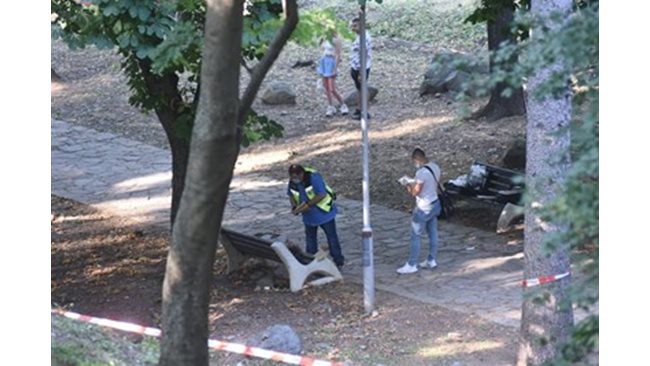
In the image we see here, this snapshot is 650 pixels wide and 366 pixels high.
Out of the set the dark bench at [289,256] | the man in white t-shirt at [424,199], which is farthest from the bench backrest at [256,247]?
the man in white t-shirt at [424,199]

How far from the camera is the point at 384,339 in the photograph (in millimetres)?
10938

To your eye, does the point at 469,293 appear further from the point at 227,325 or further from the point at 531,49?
the point at 531,49

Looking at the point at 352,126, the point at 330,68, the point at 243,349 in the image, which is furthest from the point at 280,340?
the point at 330,68

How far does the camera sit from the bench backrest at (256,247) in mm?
12492

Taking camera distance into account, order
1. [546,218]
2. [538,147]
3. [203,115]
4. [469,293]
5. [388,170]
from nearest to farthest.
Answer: [546,218], [203,115], [538,147], [469,293], [388,170]

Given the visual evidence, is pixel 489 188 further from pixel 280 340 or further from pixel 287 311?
pixel 280 340

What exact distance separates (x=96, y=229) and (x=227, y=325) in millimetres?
4633

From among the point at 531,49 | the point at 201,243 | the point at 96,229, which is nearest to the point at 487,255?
the point at 96,229

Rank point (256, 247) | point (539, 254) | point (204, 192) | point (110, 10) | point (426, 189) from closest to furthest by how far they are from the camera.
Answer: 1. point (204, 192)
2. point (539, 254)
3. point (110, 10)
4. point (426, 189)
5. point (256, 247)

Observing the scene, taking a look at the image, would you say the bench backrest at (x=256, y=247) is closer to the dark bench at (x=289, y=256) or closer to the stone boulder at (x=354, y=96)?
the dark bench at (x=289, y=256)

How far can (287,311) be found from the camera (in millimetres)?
11828

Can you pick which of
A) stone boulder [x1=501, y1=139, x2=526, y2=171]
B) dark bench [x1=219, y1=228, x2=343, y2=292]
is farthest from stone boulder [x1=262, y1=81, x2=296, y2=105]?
dark bench [x1=219, y1=228, x2=343, y2=292]

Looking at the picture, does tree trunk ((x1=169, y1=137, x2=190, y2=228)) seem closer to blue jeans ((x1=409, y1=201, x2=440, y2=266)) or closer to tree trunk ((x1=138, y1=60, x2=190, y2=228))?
tree trunk ((x1=138, y1=60, x2=190, y2=228))

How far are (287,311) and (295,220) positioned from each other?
11.7 ft
